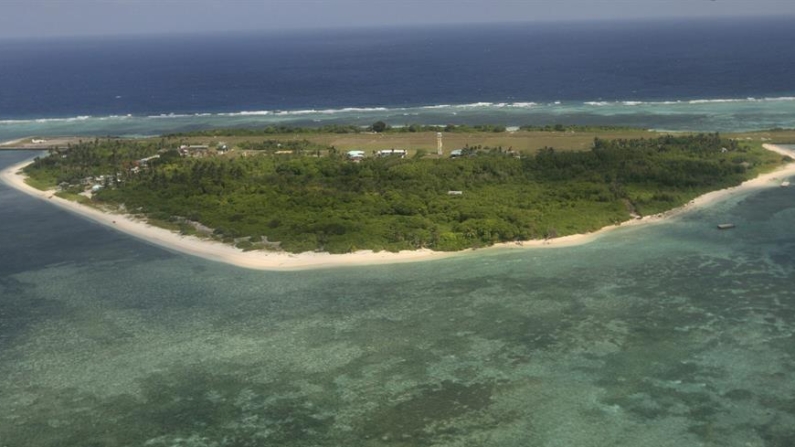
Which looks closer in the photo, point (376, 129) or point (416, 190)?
point (416, 190)

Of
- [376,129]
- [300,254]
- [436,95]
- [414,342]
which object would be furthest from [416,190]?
[436,95]

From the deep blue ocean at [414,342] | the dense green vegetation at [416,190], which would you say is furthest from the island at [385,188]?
the deep blue ocean at [414,342]

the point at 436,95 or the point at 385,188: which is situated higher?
the point at 436,95

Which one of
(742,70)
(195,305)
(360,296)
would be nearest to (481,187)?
(360,296)

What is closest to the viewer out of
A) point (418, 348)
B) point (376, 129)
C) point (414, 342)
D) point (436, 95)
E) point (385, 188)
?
point (418, 348)

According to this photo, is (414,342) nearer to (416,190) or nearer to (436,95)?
(416,190)

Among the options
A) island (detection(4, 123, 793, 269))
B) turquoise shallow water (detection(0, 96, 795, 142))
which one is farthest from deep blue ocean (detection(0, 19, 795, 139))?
island (detection(4, 123, 793, 269))

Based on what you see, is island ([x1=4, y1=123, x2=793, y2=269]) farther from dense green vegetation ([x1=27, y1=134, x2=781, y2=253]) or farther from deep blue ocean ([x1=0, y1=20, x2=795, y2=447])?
deep blue ocean ([x1=0, y1=20, x2=795, y2=447])

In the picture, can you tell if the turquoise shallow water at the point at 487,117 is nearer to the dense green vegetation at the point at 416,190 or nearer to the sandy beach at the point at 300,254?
the dense green vegetation at the point at 416,190
